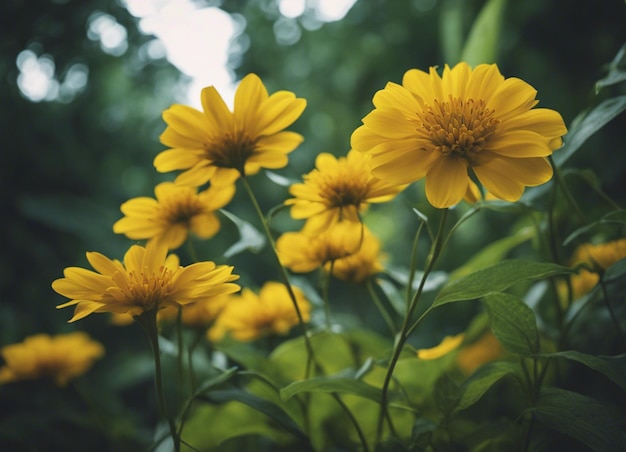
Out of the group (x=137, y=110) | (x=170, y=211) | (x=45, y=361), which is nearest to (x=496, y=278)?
(x=170, y=211)

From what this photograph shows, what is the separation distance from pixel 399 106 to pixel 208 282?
0.58 ft

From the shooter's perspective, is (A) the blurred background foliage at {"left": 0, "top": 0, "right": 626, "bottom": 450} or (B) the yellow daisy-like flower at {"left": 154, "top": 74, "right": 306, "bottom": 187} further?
(A) the blurred background foliage at {"left": 0, "top": 0, "right": 626, "bottom": 450}

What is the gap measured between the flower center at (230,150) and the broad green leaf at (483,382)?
24 cm

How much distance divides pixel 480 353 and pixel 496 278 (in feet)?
1.23

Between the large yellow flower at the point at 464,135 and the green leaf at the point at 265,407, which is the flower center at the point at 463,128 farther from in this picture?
the green leaf at the point at 265,407

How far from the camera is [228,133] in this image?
Result: 430 millimetres

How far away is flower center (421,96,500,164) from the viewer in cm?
35

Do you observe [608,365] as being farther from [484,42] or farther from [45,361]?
[45,361]

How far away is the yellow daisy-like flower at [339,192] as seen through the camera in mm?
429

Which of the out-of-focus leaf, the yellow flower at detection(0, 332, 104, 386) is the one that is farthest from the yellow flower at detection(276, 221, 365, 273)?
the yellow flower at detection(0, 332, 104, 386)

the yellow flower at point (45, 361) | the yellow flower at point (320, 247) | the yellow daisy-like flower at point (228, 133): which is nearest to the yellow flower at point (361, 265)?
the yellow flower at point (320, 247)

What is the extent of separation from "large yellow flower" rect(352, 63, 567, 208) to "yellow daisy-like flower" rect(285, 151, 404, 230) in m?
0.06

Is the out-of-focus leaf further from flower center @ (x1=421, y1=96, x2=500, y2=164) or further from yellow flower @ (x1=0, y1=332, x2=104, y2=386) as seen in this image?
yellow flower @ (x1=0, y1=332, x2=104, y2=386)

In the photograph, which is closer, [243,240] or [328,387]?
[328,387]
